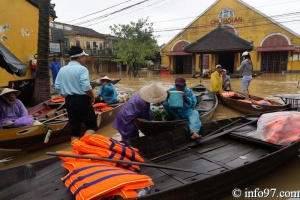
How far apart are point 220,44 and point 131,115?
62.9 feet

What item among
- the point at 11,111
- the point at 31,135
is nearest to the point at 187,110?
the point at 31,135

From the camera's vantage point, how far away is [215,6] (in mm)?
26625

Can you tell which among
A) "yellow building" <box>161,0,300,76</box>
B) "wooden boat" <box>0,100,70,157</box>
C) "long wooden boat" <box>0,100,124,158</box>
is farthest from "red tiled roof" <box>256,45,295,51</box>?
"wooden boat" <box>0,100,70,157</box>

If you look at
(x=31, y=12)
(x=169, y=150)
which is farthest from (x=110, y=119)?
(x=31, y=12)

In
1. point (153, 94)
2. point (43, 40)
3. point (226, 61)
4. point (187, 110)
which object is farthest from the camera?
point (226, 61)

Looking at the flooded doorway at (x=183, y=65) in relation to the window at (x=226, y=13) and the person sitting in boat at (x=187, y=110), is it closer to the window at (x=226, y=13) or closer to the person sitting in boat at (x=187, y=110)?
the window at (x=226, y=13)

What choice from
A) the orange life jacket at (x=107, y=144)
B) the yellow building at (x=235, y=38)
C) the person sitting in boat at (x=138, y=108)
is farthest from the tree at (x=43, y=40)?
the yellow building at (x=235, y=38)

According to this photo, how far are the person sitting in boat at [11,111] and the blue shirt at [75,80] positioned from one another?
4.48 ft

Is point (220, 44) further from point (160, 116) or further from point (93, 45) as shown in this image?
point (93, 45)

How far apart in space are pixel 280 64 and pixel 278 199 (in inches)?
988

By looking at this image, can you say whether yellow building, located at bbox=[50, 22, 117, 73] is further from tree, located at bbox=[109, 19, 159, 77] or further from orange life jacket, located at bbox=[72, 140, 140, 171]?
orange life jacket, located at bbox=[72, 140, 140, 171]

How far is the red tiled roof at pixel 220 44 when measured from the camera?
20.5 meters

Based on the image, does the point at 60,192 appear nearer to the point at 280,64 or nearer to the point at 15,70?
the point at 15,70

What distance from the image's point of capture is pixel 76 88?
4270 mm
